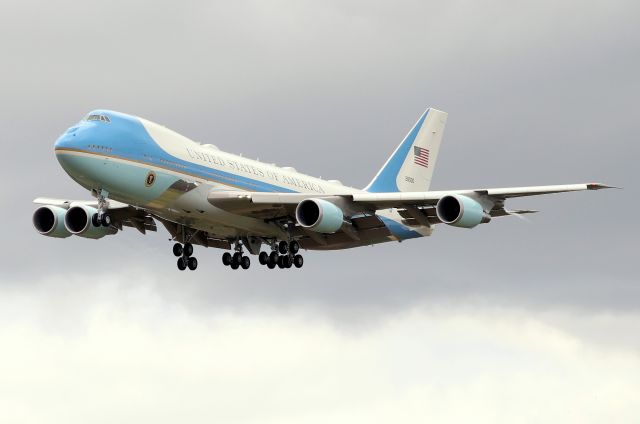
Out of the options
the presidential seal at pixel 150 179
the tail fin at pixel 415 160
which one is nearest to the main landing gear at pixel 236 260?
the tail fin at pixel 415 160

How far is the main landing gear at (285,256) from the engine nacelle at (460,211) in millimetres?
10601

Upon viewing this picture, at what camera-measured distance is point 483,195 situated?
7544 cm

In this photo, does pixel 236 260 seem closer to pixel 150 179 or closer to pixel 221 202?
pixel 221 202

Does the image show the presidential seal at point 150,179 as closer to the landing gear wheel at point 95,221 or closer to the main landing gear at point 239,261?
the landing gear wheel at point 95,221

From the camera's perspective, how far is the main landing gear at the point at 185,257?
83.6 m

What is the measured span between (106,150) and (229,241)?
1390 centimetres

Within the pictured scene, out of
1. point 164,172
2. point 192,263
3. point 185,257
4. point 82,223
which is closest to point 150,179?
point 164,172

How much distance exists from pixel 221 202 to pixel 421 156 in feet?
70.3

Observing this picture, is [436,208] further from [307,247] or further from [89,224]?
[89,224]

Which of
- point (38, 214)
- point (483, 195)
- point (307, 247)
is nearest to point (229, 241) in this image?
point (307, 247)

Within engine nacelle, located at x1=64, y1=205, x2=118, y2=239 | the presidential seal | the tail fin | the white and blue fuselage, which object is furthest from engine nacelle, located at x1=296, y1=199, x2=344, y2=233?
the tail fin

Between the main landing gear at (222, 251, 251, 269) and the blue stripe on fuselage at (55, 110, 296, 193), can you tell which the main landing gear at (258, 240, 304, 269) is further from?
the blue stripe on fuselage at (55, 110, 296, 193)

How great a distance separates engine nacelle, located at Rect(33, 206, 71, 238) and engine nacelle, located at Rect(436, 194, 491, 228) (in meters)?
21.4

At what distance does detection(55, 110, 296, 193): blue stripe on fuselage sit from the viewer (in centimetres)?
7231
